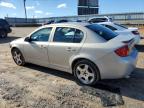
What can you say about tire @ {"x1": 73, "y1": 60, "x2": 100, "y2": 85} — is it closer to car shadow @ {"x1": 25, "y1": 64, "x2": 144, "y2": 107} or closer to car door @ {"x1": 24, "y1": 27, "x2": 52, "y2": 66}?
car shadow @ {"x1": 25, "y1": 64, "x2": 144, "y2": 107}

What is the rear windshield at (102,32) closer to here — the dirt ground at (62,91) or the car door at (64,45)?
the car door at (64,45)

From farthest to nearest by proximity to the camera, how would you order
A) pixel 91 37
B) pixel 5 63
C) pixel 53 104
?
pixel 5 63 < pixel 91 37 < pixel 53 104

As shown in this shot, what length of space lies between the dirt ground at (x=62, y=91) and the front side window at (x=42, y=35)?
1071mm

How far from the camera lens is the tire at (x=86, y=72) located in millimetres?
5524

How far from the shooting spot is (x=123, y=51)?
529 cm

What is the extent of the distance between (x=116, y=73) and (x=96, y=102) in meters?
0.93

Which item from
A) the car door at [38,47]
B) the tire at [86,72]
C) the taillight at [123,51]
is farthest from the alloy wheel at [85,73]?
the car door at [38,47]

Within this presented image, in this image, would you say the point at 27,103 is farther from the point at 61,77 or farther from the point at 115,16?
the point at 115,16

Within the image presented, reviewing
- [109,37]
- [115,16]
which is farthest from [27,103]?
[115,16]

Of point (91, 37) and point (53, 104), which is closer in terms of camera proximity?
point (53, 104)

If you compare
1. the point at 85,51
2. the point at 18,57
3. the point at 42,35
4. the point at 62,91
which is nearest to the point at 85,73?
the point at 85,51

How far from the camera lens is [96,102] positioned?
4797 millimetres

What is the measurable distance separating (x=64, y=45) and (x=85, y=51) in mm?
722

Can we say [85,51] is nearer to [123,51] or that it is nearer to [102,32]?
[102,32]
